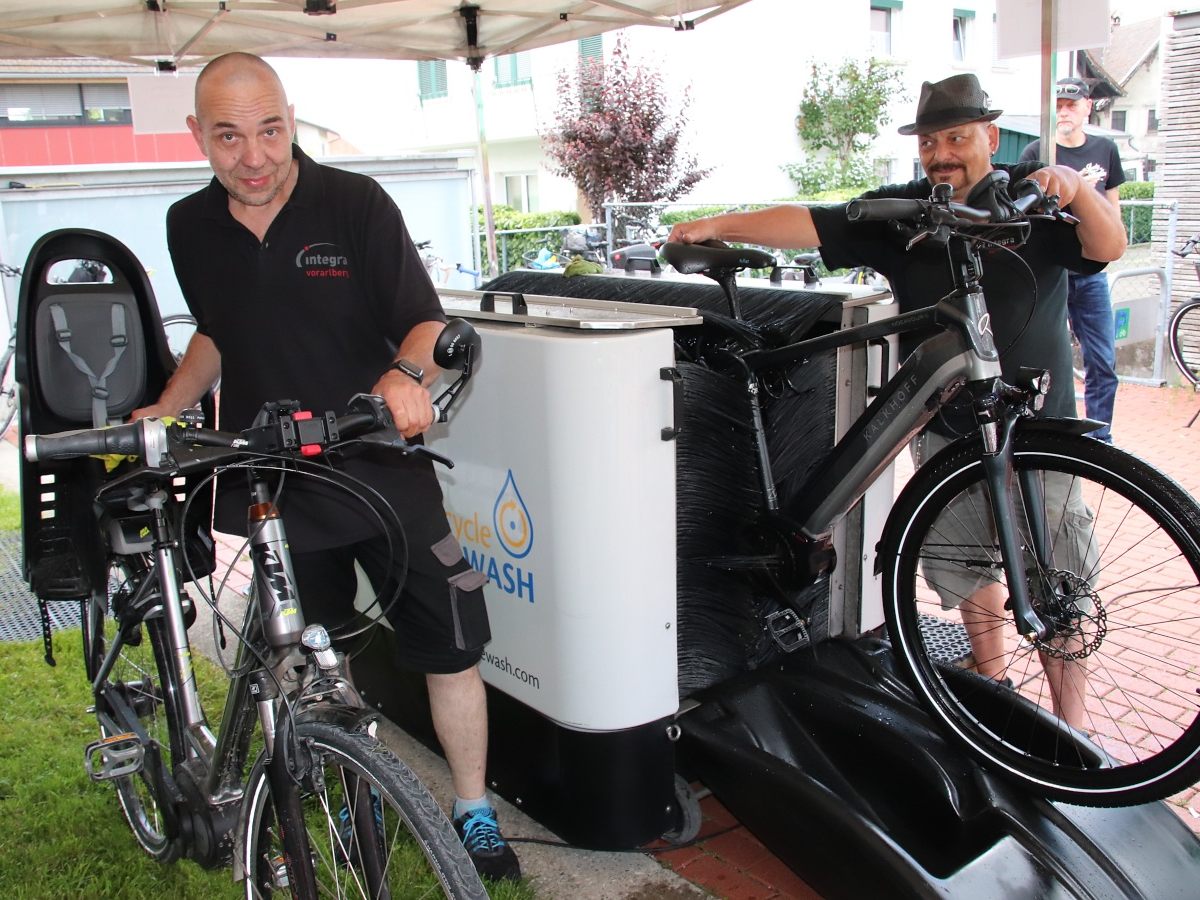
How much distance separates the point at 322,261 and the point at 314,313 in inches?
4.7

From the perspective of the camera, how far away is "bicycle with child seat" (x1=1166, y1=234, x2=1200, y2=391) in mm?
8273

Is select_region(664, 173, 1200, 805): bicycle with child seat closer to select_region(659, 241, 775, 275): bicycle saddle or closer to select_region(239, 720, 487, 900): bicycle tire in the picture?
select_region(659, 241, 775, 275): bicycle saddle

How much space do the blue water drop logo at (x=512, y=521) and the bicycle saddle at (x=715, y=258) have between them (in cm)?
76

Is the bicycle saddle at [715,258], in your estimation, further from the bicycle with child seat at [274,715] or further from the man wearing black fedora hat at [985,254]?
the bicycle with child seat at [274,715]

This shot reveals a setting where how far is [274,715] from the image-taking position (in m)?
1.94

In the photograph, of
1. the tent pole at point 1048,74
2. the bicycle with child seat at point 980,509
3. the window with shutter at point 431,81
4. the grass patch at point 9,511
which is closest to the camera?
the bicycle with child seat at point 980,509

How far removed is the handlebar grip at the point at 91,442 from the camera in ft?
5.83

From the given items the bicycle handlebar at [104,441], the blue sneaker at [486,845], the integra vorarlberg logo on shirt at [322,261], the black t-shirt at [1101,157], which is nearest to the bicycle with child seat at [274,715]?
the bicycle handlebar at [104,441]

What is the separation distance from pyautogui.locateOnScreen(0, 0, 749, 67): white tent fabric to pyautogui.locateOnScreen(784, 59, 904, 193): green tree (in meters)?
16.9

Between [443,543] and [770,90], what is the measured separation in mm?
21137

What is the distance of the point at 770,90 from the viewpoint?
21.8 m

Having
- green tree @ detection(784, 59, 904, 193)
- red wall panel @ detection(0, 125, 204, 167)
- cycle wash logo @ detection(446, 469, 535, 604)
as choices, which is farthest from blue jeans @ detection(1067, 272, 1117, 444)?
red wall panel @ detection(0, 125, 204, 167)

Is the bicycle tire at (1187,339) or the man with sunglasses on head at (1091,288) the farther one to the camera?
the bicycle tire at (1187,339)

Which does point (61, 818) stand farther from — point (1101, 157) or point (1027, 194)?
point (1101, 157)
